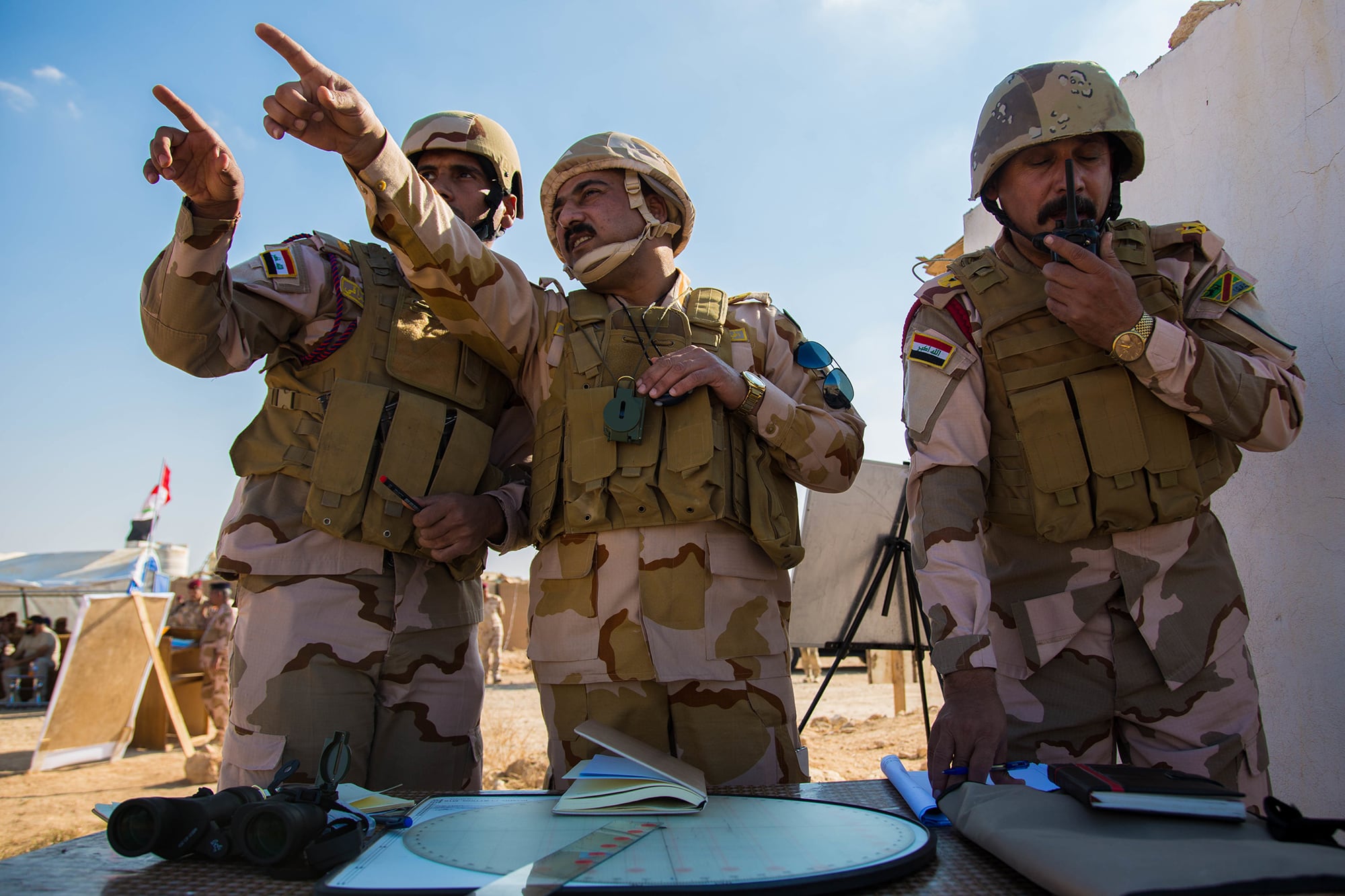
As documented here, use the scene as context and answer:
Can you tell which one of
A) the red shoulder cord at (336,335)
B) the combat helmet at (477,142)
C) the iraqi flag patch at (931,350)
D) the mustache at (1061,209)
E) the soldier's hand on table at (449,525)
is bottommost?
the soldier's hand on table at (449,525)

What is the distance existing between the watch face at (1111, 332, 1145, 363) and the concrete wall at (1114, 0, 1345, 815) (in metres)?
0.85

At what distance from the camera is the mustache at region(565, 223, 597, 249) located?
8.41 feet

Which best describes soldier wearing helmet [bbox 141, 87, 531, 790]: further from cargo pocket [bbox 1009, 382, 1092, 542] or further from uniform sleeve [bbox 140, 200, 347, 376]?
cargo pocket [bbox 1009, 382, 1092, 542]

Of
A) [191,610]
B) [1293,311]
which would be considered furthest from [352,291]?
[191,610]

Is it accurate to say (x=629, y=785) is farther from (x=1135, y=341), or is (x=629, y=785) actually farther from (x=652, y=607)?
(x=1135, y=341)

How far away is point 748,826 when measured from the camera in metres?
1.24

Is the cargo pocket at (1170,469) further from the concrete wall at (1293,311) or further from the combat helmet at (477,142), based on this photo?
the combat helmet at (477,142)

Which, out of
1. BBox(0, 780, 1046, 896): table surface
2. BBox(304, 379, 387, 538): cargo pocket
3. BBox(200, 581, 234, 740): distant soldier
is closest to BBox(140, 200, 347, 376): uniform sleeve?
BBox(304, 379, 387, 538): cargo pocket

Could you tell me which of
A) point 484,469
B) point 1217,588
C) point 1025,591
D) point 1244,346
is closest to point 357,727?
point 484,469

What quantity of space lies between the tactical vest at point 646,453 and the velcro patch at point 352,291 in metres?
0.60

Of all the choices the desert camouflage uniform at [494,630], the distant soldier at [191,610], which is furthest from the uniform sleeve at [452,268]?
the desert camouflage uniform at [494,630]

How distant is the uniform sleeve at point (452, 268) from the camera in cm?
208

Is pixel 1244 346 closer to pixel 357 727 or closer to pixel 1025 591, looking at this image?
pixel 1025 591

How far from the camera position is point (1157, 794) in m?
1.10
